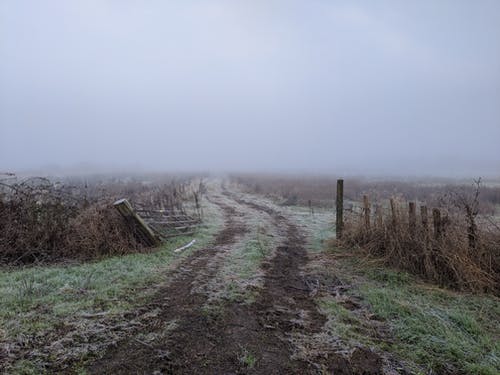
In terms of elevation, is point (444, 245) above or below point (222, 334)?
above

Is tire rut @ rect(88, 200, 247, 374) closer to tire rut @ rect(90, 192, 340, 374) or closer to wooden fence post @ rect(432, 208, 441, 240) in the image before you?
tire rut @ rect(90, 192, 340, 374)

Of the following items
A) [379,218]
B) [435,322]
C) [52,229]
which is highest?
[379,218]

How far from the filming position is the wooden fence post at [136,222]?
8945 millimetres

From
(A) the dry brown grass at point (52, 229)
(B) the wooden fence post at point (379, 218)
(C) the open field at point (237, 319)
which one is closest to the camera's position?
(C) the open field at point (237, 319)

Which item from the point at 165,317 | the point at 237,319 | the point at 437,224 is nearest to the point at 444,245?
the point at 437,224

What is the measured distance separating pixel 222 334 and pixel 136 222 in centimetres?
587

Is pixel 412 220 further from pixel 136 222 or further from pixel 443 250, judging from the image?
pixel 136 222

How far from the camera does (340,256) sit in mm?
8891

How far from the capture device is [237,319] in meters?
4.74

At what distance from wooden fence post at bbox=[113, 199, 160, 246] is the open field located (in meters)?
1.16

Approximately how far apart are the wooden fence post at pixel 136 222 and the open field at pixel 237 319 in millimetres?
1160

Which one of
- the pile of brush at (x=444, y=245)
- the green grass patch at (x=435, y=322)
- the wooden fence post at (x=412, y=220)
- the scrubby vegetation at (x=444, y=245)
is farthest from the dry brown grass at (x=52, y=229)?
the wooden fence post at (x=412, y=220)

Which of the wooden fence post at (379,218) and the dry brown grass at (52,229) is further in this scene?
the wooden fence post at (379,218)

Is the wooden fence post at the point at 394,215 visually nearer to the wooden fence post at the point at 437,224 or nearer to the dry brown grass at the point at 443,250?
the dry brown grass at the point at 443,250
